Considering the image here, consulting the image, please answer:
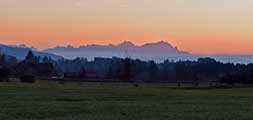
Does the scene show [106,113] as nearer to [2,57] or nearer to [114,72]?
[114,72]

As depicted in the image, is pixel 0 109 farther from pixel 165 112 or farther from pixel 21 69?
pixel 21 69

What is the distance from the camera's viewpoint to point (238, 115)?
73.2 feet

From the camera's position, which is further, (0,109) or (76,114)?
(0,109)

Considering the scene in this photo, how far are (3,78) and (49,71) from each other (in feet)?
174

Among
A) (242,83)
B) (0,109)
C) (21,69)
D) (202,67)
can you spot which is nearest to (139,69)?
(202,67)

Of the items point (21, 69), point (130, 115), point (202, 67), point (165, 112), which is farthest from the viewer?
point (202, 67)

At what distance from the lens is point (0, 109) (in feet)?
78.8

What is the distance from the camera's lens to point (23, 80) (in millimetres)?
81875

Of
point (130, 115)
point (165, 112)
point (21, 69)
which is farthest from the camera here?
point (21, 69)

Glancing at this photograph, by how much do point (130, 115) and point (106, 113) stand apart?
51.0 inches

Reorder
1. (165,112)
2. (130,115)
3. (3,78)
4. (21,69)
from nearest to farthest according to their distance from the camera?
(130,115)
(165,112)
(3,78)
(21,69)

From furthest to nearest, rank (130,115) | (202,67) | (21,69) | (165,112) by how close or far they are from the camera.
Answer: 1. (202,67)
2. (21,69)
3. (165,112)
4. (130,115)

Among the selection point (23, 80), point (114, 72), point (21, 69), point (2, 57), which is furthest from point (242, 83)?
point (2, 57)

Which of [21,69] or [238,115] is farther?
[21,69]
